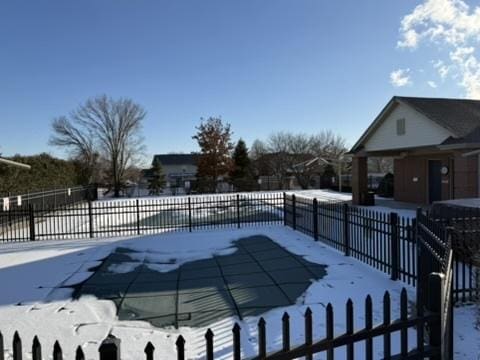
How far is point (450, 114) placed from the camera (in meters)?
15.6

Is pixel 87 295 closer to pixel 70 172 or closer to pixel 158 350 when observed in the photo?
pixel 158 350

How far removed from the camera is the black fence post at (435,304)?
2564 millimetres

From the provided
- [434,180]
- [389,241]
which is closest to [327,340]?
[389,241]

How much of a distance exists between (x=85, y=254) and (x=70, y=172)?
1785cm

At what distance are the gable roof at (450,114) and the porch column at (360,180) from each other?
1596 mm

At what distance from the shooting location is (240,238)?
33.1ft

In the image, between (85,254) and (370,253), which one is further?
(85,254)

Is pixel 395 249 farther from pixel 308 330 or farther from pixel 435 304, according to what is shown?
pixel 308 330

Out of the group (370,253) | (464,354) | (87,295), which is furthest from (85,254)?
(464,354)

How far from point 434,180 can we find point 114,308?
17906mm

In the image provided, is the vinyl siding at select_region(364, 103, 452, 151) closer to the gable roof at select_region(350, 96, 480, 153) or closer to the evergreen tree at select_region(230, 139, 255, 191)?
the gable roof at select_region(350, 96, 480, 153)

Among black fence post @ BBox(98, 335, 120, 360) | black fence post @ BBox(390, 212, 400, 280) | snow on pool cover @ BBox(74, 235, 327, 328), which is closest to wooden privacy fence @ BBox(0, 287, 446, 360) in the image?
black fence post @ BBox(98, 335, 120, 360)

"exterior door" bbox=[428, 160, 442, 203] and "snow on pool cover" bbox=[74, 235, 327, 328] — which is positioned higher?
"exterior door" bbox=[428, 160, 442, 203]

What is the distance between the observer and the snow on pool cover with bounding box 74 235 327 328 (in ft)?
15.9
